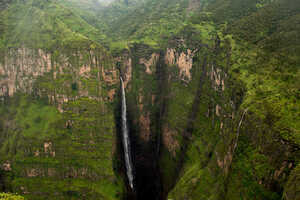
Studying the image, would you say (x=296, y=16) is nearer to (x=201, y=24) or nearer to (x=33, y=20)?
(x=201, y=24)

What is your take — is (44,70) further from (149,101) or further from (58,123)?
(149,101)

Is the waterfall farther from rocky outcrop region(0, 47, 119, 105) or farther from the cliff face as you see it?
rocky outcrop region(0, 47, 119, 105)

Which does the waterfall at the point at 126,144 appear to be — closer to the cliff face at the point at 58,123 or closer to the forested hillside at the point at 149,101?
the forested hillside at the point at 149,101

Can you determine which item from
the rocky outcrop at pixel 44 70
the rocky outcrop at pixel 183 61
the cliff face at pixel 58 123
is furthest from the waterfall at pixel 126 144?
the rocky outcrop at pixel 183 61

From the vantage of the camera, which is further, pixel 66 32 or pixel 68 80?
pixel 66 32

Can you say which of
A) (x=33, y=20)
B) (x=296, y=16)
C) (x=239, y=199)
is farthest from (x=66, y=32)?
(x=239, y=199)

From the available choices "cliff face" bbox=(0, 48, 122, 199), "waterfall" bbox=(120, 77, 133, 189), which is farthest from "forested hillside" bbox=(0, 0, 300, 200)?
"waterfall" bbox=(120, 77, 133, 189)

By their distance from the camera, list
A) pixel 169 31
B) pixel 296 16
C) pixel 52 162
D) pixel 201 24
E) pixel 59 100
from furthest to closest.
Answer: pixel 169 31 → pixel 201 24 → pixel 59 100 → pixel 52 162 → pixel 296 16

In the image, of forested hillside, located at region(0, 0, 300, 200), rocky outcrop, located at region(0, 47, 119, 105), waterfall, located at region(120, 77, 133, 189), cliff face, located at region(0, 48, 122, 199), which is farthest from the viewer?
waterfall, located at region(120, 77, 133, 189)

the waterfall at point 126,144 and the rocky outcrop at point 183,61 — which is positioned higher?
the rocky outcrop at point 183,61

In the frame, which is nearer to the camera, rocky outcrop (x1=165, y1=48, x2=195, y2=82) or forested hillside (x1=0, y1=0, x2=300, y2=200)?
forested hillside (x1=0, y1=0, x2=300, y2=200)

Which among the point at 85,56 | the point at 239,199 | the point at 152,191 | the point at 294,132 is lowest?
Answer: the point at 152,191
